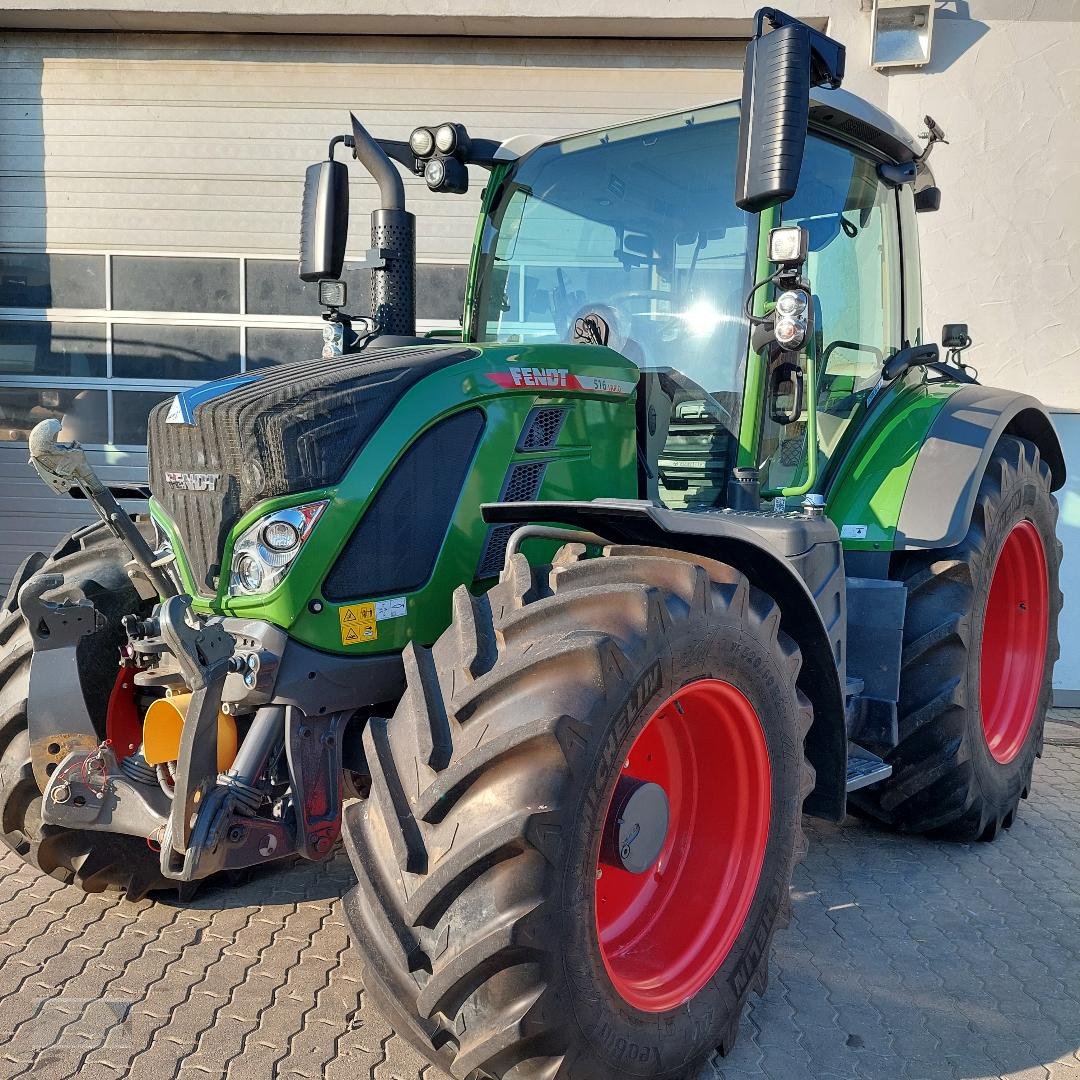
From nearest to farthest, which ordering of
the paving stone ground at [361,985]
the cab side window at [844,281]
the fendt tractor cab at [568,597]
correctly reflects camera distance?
the fendt tractor cab at [568,597] → the paving stone ground at [361,985] → the cab side window at [844,281]

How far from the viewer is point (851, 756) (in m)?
3.20

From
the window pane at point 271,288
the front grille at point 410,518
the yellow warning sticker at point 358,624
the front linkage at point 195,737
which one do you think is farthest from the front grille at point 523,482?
the window pane at point 271,288

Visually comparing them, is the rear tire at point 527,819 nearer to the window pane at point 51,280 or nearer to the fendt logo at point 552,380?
the fendt logo at point 552,380

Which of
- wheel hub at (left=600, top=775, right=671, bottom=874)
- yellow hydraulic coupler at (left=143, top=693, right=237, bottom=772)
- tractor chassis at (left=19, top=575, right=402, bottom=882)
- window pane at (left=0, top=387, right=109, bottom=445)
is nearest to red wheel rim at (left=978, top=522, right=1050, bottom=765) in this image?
wheel hub at (left=600, top=775, right=671, bottom=874)

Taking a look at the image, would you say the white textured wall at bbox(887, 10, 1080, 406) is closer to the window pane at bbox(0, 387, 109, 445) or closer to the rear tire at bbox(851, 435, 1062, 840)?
the rear tire at bbox(851, 435, 1062, 840)

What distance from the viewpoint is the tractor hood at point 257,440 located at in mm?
2465

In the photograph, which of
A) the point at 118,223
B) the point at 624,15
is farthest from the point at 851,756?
the point at 118,223

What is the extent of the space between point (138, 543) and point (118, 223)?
18.5 ft

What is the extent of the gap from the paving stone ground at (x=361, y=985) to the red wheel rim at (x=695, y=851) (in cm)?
26

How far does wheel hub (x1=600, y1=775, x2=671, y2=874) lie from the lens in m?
2.17

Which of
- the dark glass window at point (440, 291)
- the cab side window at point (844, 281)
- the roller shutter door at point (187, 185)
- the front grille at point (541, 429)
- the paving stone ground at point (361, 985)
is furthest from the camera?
the dark glass window at point (440, 291)

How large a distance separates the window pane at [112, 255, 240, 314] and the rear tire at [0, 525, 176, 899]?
179 inches

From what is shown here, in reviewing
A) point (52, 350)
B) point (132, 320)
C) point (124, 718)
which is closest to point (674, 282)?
point (124, 718)

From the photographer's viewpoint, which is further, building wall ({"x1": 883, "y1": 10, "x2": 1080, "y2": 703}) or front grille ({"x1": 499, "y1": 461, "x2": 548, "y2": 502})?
building wall ({"x1": 883, "y1": 10, "x2": 1080, "y2": 703})
